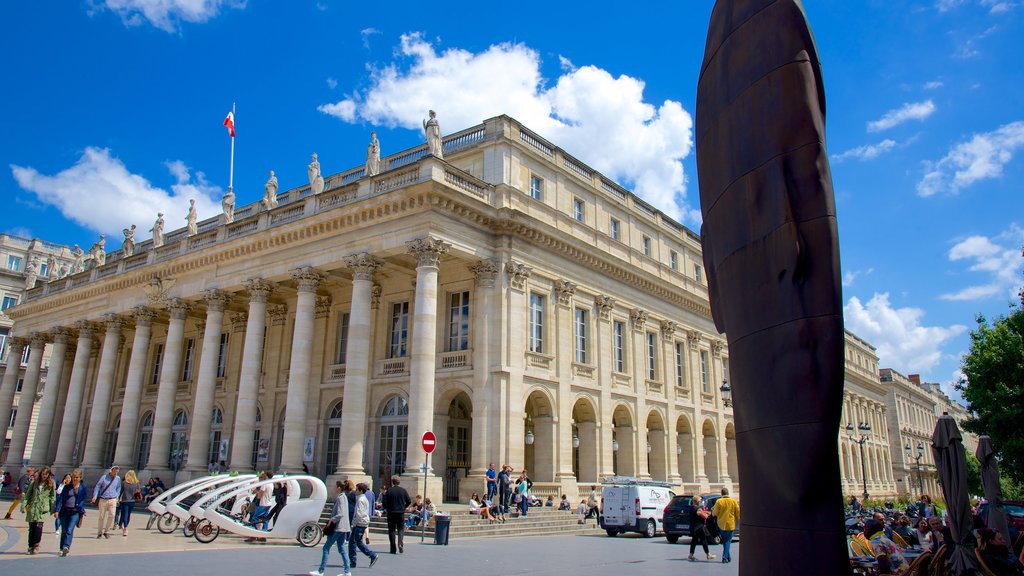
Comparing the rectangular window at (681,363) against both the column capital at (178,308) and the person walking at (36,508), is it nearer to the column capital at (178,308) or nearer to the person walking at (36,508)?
the column capital at (178,308)

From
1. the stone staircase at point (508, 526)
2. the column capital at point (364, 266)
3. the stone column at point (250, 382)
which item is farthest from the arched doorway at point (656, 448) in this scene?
the stone column at point (250, 382)

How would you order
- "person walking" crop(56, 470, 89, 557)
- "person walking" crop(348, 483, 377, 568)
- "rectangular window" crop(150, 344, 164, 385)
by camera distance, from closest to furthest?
"person walking" crop(348, 483, 377, 568)
"person walking" crop(56, 470, 89, 557)
"rectangular window" crop(150, 344, 164, 385)

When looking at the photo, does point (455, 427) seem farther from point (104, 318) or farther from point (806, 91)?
point (806, 91)

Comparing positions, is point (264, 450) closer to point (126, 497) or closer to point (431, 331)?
point (431, 331)

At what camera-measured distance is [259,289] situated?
98.6 feet

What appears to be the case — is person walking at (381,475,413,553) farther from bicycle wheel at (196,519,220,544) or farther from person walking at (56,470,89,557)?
person walking at (56,470,89,557)

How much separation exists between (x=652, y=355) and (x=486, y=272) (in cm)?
1329

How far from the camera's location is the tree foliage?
32812 mm

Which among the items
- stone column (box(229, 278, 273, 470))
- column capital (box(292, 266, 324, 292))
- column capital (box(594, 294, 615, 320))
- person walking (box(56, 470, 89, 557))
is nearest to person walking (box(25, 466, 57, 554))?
person walking (box(56, 470, 89, 557))

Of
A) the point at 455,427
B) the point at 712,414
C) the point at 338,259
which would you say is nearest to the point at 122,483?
the point at 338,259

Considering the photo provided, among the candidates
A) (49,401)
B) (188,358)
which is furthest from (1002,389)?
(49,401)

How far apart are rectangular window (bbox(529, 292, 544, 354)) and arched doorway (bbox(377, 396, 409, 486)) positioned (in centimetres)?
569

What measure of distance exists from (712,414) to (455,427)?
18.0 meters

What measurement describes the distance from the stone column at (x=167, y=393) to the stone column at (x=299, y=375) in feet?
27.3
